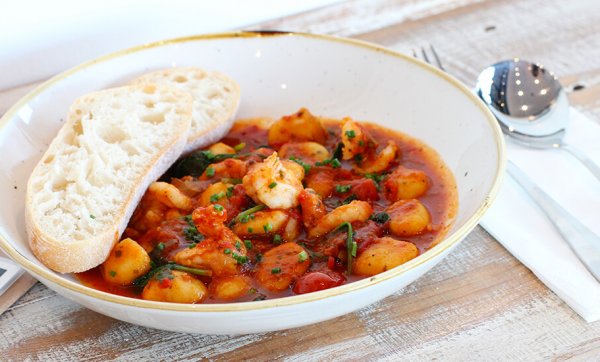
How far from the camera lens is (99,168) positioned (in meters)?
1.99

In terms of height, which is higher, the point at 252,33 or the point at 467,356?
the point at 252,33

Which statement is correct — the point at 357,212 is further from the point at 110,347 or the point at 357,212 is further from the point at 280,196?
the point at 110,347

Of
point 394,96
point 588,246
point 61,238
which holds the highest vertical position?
point 61,238

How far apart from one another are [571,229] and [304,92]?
3.17ft

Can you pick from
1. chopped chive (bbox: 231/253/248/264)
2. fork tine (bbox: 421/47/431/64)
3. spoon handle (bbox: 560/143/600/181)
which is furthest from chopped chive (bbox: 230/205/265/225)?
fork tine (bbox: 421/47/431/64)

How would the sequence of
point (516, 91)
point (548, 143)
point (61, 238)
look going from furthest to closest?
point (516, 91) → point (548, 143) → point (61, 238)

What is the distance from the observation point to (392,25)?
3.20 m

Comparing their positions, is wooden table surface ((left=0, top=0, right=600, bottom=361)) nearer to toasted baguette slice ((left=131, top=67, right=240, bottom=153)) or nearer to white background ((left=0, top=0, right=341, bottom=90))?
toasted baguette slice ((left=131, top=67, right=240, bottom=153))

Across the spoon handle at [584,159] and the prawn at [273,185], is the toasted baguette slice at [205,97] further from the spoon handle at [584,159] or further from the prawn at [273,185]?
the spoon handle at [584,159]

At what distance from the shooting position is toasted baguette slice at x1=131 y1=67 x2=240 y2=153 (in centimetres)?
229

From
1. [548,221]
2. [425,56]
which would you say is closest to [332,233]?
[548,221]

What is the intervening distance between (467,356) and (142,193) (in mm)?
915

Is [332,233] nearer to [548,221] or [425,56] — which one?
[548,221]

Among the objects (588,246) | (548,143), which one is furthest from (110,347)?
(548,143)
